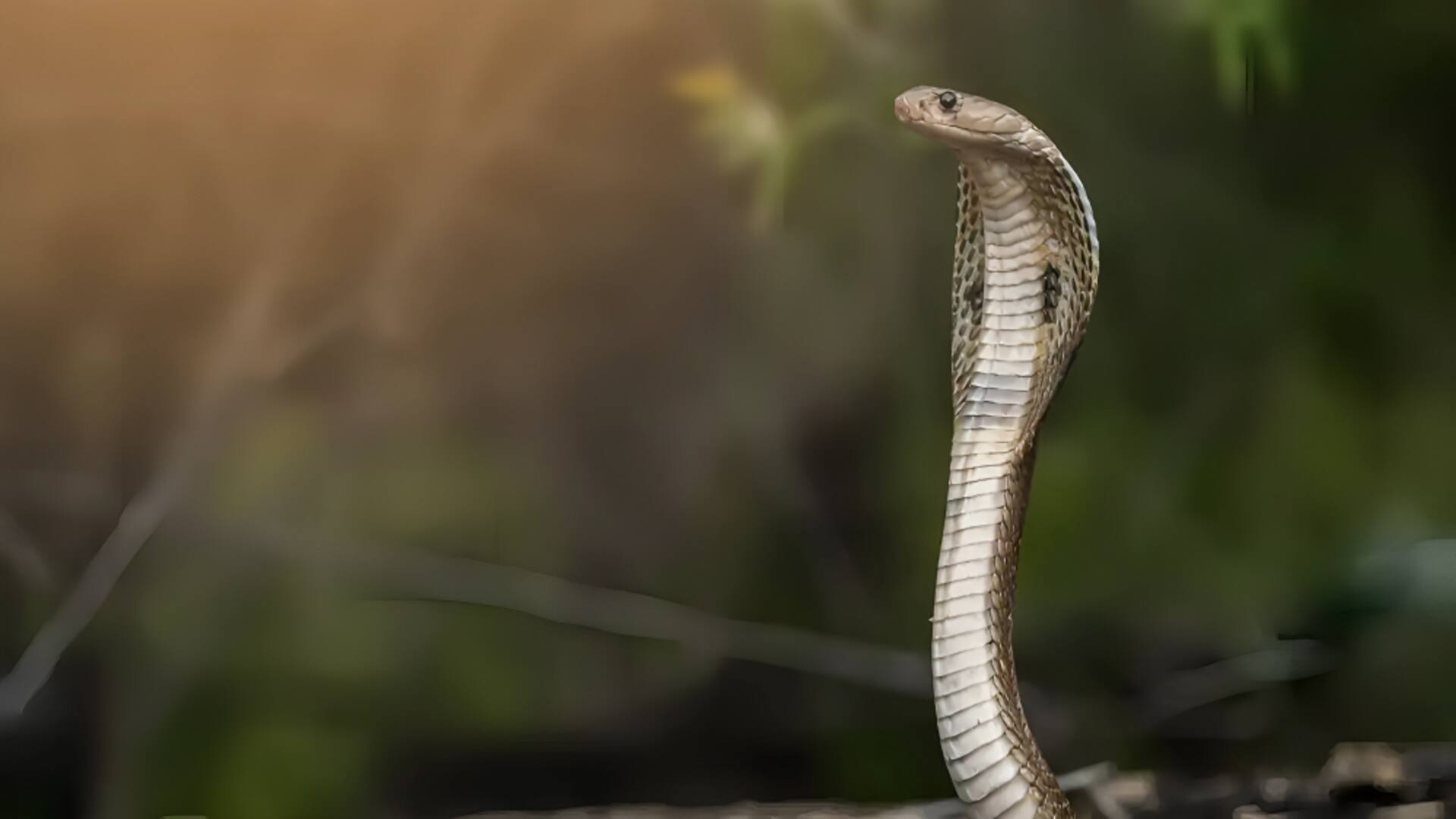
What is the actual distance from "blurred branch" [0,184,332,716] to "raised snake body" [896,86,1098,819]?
1.28 m

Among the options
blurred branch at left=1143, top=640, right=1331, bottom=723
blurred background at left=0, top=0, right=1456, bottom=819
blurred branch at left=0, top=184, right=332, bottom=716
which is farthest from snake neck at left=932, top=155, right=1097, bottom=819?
blurred branch at left=0, top=184, right=332, bottom=716

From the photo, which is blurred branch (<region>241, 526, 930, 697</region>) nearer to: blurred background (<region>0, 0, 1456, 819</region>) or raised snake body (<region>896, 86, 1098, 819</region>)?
blurred background (<region>0, 0, 1456, 819</region>)

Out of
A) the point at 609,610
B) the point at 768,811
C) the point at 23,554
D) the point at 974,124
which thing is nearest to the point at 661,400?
the point at 609,610

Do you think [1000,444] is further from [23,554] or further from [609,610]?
[23,554]

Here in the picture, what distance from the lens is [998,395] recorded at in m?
1.39

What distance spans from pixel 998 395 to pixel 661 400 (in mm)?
833

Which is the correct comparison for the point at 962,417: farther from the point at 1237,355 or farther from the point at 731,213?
the point at 1237,355

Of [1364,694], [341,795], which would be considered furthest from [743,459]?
[1364,694]

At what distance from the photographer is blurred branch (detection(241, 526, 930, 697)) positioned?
2000 millimetres

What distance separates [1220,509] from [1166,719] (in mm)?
447

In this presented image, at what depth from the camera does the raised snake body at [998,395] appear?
1291mm

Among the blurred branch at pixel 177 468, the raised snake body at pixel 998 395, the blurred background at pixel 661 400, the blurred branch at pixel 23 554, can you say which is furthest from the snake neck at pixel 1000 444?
the blurred branch at pixel 23 554

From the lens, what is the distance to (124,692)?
194 centimetres

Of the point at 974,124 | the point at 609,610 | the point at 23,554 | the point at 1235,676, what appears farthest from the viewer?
the point at 1235,676
